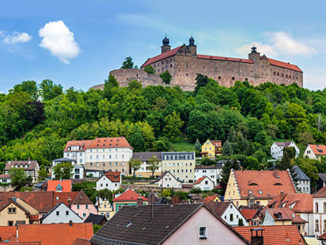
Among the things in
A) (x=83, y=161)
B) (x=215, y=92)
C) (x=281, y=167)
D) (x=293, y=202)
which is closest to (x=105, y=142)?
(x=83, y=161)

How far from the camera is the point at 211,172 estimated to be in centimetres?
9119

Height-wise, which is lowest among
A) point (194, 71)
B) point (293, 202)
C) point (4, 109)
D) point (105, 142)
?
point (293, 202)

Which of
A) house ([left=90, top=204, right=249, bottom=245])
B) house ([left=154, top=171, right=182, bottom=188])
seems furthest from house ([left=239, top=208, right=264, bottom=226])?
house ([left=154, top=171, right=182, bottom=188])

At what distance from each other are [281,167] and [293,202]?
30.4m

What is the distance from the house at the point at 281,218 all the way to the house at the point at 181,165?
4466 centimetres

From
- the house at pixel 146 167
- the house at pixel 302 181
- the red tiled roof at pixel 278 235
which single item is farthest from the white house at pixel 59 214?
the house at pixel 146 167

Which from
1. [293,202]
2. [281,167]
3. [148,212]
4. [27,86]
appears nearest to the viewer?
[148,212]

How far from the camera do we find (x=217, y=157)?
4008 inches

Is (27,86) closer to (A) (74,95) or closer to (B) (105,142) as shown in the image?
(A) (74,95)

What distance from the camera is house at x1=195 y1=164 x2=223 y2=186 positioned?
90062 millimetres

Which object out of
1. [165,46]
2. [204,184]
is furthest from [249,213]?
[165,46]

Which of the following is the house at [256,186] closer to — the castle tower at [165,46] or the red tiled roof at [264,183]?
the red tiled roof at [264,183]

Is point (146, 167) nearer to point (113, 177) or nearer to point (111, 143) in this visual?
point (111, 143)

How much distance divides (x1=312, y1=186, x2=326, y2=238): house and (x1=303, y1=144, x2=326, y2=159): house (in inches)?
2016
